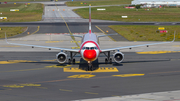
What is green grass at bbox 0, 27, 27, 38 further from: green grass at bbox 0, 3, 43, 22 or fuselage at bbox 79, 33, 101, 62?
fuselage at bbox 79, 33, 101, 62

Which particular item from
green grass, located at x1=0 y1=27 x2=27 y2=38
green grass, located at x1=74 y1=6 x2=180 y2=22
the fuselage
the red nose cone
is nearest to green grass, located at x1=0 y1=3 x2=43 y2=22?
green grass, located at x1=74 y1=6 x2=180 y2=22

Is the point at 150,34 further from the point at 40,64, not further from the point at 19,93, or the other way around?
the point at 19,93

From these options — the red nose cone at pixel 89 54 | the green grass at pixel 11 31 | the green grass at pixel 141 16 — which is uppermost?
the green grass at pixel 141 16

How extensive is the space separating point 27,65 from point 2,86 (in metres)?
10.6

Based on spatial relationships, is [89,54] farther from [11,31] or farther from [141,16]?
[141,16]

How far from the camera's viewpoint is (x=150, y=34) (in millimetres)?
69625

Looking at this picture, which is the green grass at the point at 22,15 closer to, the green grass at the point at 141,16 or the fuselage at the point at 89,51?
the green grass at the point at 141,16

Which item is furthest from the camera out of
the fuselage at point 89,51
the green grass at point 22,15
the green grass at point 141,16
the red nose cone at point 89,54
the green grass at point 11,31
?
the green grass at point 22,15

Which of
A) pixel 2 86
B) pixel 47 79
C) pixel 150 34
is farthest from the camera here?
pixel 150 34

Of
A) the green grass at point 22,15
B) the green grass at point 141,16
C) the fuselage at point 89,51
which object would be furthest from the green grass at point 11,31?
the green grass at point 141,16

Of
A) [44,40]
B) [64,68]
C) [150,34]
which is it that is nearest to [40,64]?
[64,68]

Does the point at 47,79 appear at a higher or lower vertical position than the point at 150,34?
lower

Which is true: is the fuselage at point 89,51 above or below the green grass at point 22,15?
below

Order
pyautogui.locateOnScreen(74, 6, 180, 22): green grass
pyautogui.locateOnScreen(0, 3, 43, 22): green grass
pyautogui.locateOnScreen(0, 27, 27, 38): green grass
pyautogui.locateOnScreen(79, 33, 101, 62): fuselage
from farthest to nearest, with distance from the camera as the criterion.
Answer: pyautogui.locateOnScreen(0, 3, 43, 22): green grass
pyautogui.locateOnScreen(74, 6, 180, 22): green grass
pyautogui.locateOnScreen(0, 27, 27, 38): green grass
pyautogui.locateOnScreen(79, 33, 101, 62): fuselage
